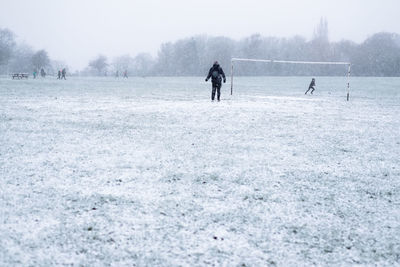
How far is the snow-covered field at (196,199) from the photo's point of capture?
3.15 metres

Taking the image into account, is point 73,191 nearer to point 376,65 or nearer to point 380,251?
point 380,251

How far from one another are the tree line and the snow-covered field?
91.1m

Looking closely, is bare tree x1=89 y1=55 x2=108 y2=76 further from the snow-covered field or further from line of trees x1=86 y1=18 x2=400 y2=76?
the snow-covered field

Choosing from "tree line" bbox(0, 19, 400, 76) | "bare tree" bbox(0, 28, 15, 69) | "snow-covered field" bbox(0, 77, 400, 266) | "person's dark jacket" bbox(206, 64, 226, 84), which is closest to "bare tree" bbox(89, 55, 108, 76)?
"tree line" bbox(0, 19, 400, 76)

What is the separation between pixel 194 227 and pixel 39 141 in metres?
5.32

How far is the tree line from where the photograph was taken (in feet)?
316

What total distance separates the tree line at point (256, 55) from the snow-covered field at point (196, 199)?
91.1m

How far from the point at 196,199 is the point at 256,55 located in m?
122

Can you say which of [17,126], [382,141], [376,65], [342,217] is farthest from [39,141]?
[376,65]

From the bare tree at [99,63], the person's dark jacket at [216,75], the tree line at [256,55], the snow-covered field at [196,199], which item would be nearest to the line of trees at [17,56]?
the tree line at [256,55]

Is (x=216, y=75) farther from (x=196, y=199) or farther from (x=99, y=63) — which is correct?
(x=99, y=63)

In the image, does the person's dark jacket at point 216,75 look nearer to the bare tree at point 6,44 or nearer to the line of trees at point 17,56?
the line of trees at point 17,56

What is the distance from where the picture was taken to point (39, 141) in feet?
25.6

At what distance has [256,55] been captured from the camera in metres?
123
